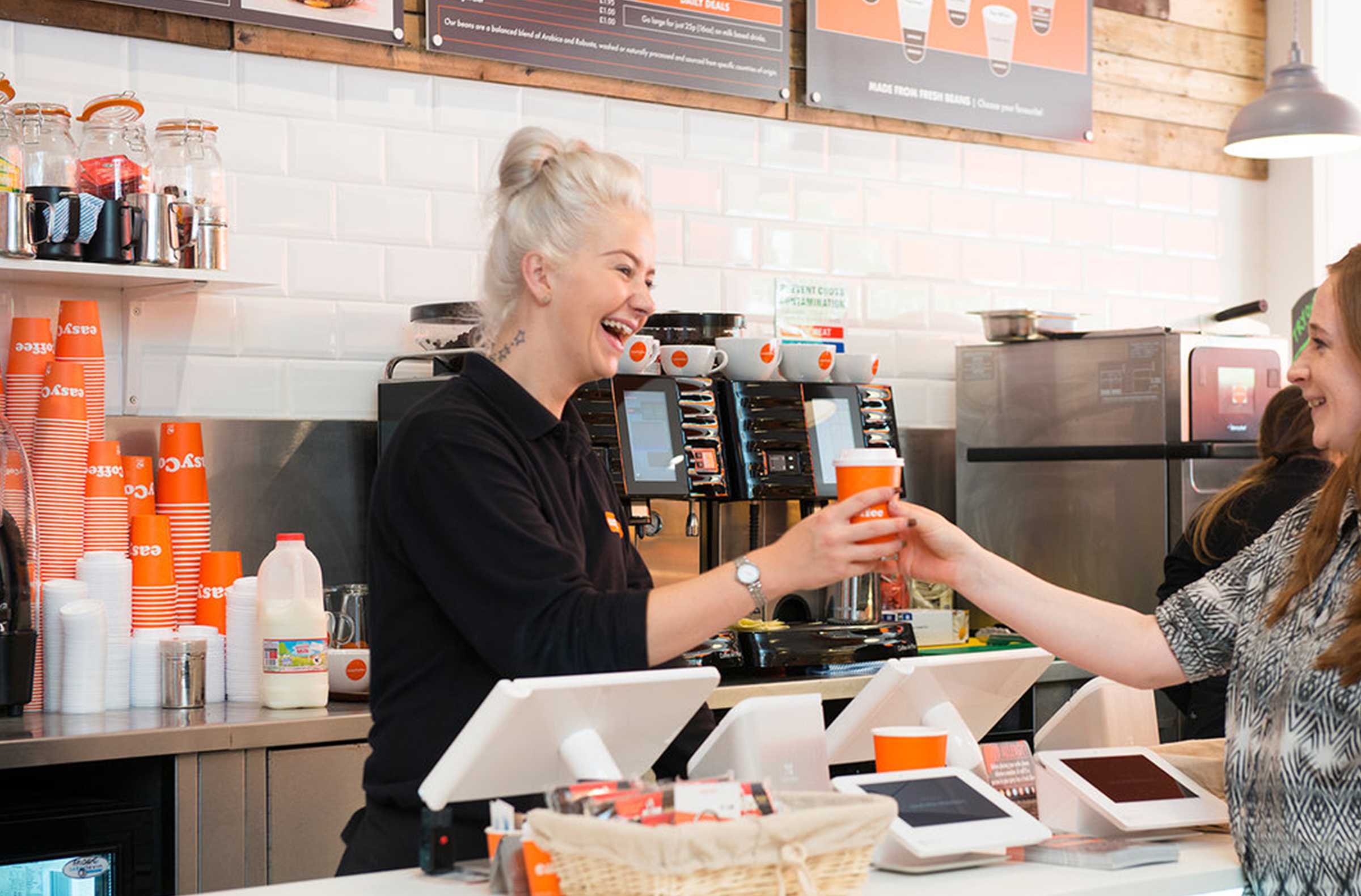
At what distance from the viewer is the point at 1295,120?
4551 mm

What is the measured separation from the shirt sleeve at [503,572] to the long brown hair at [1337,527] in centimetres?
77

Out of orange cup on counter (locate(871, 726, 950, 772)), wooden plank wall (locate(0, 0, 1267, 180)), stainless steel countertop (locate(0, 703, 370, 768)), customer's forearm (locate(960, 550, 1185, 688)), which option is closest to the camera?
orange cup on counter (locate(871, 726, 950, 772))

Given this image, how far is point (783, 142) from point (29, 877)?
2.84 meters

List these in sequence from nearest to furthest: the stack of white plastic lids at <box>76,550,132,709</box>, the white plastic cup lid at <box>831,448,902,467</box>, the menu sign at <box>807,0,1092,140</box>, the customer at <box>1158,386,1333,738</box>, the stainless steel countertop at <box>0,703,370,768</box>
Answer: the white plastic cup lid at <box>831,448,902,467</box>
the stainless steel countertop at <box>0,703,370,768</box>
the stack of white plastic lids at <box>76,550,132,709</box>
the customer at <box>1158,386,1333,738</box>
the menu sign at <box>807,0,1092,140</box>

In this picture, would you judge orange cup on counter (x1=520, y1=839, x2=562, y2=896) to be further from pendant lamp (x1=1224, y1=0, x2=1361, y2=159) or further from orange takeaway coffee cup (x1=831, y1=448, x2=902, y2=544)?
pendant lamp (x1=1224, y1=0, x2=1361, y2=159)

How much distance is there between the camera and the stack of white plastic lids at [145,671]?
10.4 ft

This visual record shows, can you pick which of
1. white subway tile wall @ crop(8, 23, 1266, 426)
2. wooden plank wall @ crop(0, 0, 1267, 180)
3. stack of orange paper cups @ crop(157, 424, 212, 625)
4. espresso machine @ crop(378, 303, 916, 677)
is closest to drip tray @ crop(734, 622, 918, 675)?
espresso machine @ crop(378, 303, 916, 677)

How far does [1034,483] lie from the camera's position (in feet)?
15.7

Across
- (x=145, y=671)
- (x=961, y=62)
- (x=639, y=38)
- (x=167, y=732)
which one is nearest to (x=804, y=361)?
(x=639, y=38)

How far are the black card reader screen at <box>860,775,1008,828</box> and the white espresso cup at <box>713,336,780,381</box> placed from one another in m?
2.11

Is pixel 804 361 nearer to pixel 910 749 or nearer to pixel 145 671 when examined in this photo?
pixel 145 671

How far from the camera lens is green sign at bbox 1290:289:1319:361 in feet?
16.7

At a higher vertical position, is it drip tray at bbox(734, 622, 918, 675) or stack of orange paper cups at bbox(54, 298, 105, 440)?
stack of orange paper cups at bbox(54, 298, 105, 440)

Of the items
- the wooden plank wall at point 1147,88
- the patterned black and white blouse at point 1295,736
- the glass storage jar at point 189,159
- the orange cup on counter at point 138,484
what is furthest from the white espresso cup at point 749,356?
the patterned black and white blouse at point 1295,736
